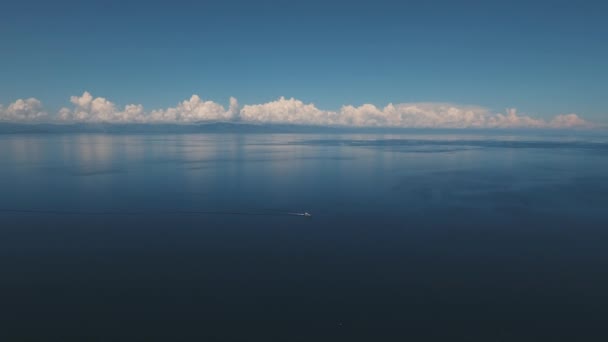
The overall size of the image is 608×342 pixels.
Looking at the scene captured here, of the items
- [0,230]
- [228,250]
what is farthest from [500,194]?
[0,230]

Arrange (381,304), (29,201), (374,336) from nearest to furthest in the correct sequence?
(374,336), (381,304), (29,201)

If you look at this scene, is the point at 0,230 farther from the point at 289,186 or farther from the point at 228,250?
the point at 289,186

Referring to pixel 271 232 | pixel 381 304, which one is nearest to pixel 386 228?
pixel 271 232

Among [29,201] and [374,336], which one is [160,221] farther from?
[374,336]

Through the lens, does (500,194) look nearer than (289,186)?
Yes

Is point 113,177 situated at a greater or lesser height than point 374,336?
greater

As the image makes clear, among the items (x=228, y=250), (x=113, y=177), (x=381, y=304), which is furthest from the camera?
(x=113, y=177)
